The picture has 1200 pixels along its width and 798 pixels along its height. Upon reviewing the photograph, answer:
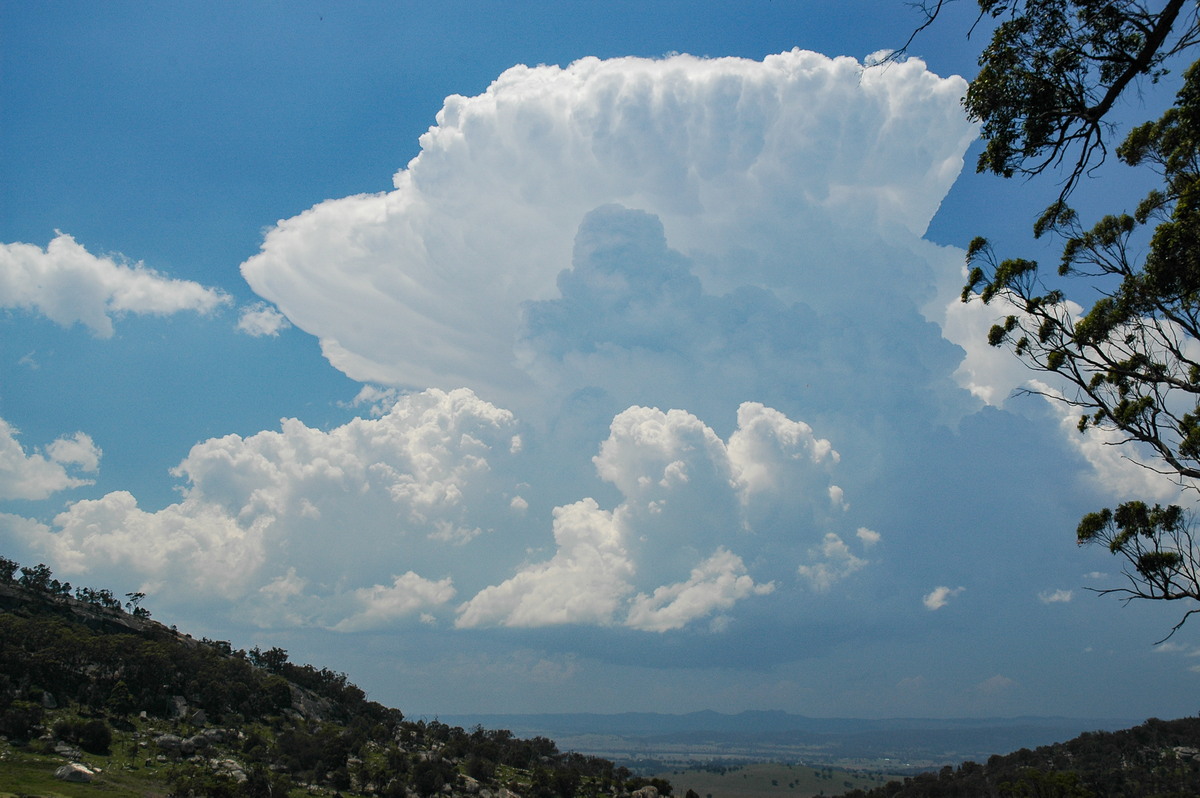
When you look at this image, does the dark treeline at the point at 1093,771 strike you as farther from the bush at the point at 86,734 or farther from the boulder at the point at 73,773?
the bush at the point at 86,734

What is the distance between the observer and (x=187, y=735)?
8150 cm

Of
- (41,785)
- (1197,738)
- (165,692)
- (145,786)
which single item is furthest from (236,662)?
(1197,738)

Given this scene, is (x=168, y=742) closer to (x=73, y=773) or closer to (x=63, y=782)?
(x=73, y=773)

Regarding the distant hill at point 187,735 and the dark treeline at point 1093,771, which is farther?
the dark treeline at point 1093,771

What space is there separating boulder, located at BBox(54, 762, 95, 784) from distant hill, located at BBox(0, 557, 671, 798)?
13 cm

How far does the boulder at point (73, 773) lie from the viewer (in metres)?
57.8

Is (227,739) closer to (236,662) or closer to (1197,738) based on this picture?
(236,662)

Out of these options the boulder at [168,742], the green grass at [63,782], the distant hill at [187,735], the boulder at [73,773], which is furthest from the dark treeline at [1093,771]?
the boulder at [73,773]

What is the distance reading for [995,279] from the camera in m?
29.3

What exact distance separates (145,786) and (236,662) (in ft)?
175

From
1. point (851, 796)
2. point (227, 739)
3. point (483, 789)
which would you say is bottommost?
point (851, 796)

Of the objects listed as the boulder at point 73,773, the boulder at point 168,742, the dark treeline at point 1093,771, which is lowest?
the dark treeline at point 1093,771

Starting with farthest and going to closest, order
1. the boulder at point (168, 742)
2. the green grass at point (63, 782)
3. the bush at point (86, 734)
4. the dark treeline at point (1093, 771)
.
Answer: the dark treeline at point (1093, 771) → the boulder at point (168, 742) → the bush at point (86, 734) → the green grass at point (63, 782)

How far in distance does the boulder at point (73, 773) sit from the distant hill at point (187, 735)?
0.13m
